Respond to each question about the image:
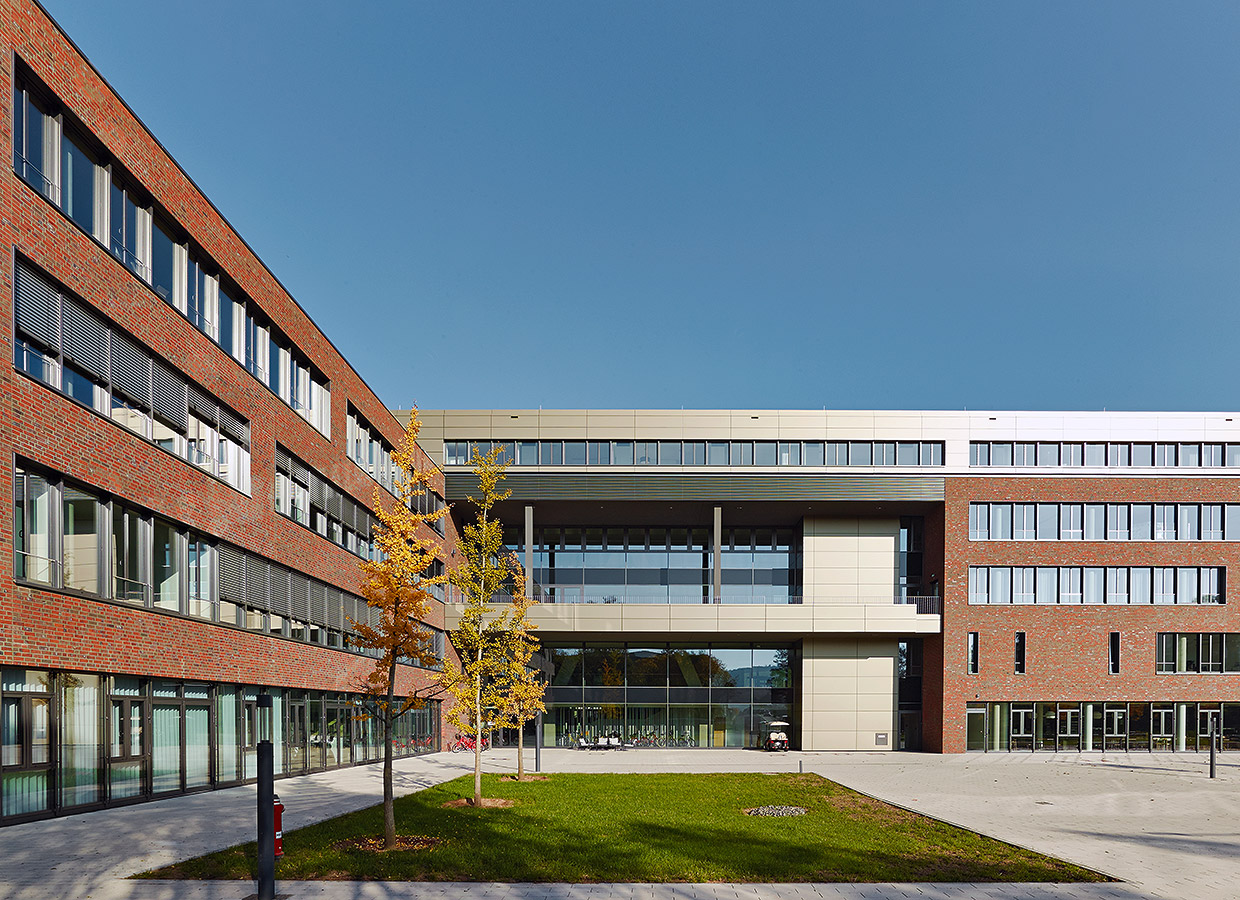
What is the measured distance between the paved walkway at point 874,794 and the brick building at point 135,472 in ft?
5.27

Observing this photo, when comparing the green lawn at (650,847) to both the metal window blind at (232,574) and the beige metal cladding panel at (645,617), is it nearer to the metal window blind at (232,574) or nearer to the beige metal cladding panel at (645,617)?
the metal window blind at (232,574)

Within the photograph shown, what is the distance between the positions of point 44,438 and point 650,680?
1453 inches

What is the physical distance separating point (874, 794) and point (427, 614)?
13.9m

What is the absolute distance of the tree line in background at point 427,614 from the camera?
15.9m

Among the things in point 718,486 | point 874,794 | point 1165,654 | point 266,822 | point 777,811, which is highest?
point 718,486

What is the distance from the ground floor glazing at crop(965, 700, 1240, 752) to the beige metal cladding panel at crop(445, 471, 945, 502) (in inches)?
431

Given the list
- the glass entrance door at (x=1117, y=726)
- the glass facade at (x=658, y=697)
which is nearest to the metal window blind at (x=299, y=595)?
the glass facade at (x=658, y=697)

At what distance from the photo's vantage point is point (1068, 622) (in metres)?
46.8

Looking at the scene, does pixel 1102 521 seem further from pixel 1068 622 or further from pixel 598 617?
pixel 598 617

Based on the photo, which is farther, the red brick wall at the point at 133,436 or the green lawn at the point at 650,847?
the red brick wall at the point at 133,436

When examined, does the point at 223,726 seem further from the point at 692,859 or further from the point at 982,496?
the point at 982,496

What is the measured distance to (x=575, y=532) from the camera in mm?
51250

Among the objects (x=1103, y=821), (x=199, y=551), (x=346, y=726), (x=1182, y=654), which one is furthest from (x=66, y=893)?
(x=1182, y=654)

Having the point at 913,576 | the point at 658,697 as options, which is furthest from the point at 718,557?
the point at 913,576
